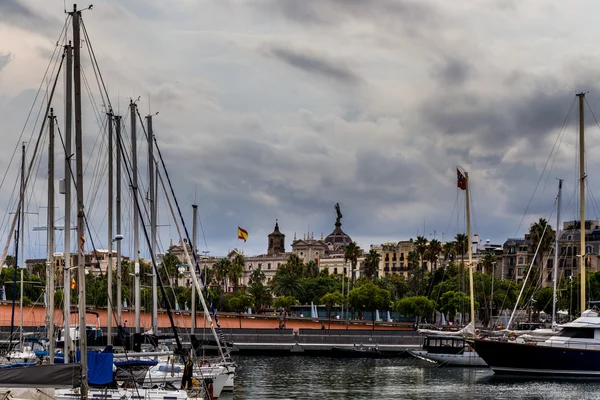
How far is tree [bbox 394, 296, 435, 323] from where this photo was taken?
13975cm

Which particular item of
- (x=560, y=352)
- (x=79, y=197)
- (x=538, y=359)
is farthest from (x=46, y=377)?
(x=560, y=352)

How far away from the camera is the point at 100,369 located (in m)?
39.6

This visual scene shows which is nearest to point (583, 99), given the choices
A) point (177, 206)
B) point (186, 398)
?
point (177, 206)

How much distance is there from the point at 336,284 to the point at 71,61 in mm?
151946

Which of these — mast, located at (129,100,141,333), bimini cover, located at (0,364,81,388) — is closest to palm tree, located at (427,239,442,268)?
mast, located at (129,100,141,333)

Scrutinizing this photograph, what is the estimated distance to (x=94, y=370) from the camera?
39.6m

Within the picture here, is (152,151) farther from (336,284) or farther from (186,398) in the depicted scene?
(336,284)

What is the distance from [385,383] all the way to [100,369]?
33647 mm

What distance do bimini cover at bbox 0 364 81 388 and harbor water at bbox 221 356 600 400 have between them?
23986 millimetres

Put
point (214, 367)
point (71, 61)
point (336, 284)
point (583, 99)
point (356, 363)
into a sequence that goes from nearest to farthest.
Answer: point (71, 61) < point (214, 367) < point (583, 99) < point (356, 363) < point (336, 284)

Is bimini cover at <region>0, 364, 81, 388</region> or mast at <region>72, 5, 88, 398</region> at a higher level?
mast at <region>72, 5, 88, 398</region>

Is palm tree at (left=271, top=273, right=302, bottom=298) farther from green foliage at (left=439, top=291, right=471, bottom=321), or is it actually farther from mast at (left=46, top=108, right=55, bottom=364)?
mast at (left=46, top=108, right=55, bottom=364)

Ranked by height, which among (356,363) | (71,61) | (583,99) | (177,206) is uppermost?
(583,99)

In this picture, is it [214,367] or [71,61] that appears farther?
[214,367]
